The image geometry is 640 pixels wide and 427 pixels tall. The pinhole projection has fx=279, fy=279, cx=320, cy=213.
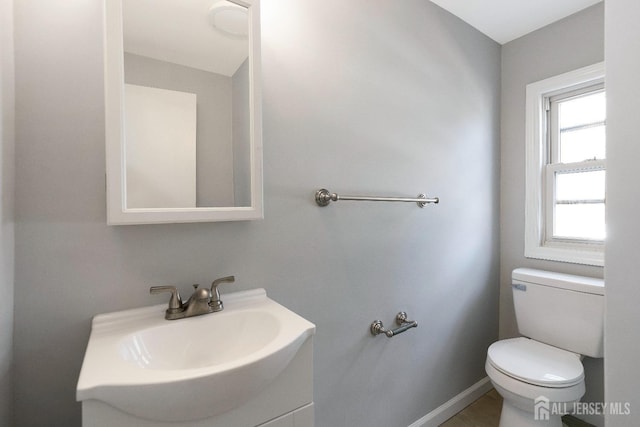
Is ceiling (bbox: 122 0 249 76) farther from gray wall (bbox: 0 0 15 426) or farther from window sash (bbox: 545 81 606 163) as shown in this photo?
window sash (bbox: 545 81 606 163)

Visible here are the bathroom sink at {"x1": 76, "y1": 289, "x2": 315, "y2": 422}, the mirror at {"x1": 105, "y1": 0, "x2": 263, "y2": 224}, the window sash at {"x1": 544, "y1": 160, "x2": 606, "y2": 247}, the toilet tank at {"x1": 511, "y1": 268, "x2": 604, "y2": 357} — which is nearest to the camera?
the bathroom sink at {"x1": 76, "y1": 289, "x2": 315, "y2": 422}

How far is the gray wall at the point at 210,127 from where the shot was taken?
2.98 ft

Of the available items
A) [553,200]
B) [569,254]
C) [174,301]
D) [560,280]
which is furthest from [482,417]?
[174,301]

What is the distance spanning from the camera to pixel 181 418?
0.56m

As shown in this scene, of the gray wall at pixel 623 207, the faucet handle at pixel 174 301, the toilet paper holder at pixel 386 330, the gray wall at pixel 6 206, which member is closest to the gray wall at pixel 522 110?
the gray wall at pixel 623 207

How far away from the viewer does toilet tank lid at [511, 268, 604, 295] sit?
1.46m

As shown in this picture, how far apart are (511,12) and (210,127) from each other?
192cm

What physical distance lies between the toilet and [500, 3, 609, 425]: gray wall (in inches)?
9.3

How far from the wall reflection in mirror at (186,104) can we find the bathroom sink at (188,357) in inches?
13.6

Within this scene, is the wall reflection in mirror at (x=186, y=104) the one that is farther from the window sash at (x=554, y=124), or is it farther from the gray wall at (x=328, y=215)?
the window sash at (x=554, y=124)

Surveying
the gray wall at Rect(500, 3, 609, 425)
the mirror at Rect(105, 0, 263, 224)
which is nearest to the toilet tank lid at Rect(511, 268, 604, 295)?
the gray wall at Rect(500, 3, 609, 425)

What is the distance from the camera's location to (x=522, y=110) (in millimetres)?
1930

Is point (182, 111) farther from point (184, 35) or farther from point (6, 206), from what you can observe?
point (6, 206)

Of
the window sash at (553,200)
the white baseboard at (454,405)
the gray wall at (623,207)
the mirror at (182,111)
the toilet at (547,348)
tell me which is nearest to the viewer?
the mirror at (182,111)
